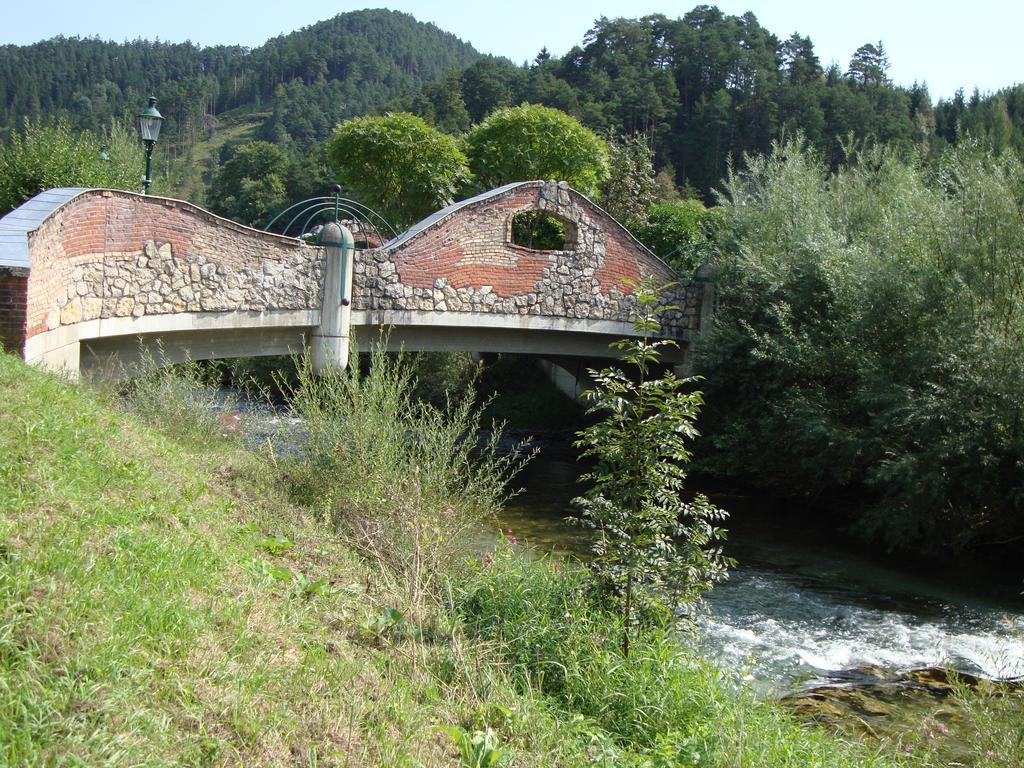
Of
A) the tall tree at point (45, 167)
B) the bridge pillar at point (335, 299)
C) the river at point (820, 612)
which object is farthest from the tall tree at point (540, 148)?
the river at point (820, 612)

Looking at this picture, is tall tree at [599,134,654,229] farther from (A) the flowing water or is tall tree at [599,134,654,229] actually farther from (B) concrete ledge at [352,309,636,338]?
(A) the flowing water

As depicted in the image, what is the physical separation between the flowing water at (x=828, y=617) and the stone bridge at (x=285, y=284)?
3785 millimetres

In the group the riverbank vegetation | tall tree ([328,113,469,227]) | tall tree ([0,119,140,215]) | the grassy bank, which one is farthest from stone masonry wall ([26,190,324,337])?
tall tree ([328,113,469,227])

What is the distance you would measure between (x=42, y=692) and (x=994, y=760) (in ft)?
15.0

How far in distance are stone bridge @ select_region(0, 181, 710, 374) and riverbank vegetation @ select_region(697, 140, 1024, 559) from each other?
6.60 ft

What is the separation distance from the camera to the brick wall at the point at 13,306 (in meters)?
7.52

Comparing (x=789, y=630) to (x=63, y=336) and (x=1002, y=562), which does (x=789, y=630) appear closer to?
(x=1002, y=562)

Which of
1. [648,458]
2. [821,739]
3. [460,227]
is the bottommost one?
[821,739]

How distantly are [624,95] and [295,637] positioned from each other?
51.3 m

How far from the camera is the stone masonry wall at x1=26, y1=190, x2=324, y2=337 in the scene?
8.77 meters

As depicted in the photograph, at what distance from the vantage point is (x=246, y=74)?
10800 cm

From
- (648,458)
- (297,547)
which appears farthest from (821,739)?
(297,547)

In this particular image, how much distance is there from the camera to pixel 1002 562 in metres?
11.6

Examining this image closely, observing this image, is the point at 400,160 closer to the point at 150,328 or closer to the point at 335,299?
the point at 335,299
